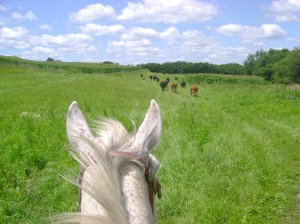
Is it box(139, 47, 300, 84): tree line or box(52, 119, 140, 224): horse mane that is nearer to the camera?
box(52, 119, 140, 224): horse mane

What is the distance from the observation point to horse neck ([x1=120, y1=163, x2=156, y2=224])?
134cm

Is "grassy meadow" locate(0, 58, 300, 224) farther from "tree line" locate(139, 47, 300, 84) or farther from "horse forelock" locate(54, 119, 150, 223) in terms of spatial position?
"tree line" locate(139, 47, 300, 84)

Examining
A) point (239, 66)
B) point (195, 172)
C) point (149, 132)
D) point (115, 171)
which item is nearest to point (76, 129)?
point (149, 132)

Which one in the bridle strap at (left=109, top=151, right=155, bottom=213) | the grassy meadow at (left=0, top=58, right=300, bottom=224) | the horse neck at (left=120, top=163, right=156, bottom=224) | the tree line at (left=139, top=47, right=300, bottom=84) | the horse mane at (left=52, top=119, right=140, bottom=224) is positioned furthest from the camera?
the tree line at (left=139, top=47, right=300, bottom=84)

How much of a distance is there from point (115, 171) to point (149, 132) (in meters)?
0.39

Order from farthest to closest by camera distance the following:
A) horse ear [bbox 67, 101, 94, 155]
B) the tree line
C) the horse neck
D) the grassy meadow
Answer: the tree line < the grassy meadow < horse ear [bbox 67, 101, 94, 155] < the horse neck

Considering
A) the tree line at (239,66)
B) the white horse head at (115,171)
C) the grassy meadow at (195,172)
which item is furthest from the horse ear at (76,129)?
the tree line at (239,66)

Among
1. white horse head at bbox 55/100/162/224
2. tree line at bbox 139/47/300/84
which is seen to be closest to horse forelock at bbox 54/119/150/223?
white horse head at bbox 55/100/162/224

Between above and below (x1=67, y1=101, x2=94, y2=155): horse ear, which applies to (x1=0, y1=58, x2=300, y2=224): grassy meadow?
below

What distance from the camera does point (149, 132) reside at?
5.79ft

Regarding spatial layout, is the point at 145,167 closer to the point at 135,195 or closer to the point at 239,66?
the point at 135,195

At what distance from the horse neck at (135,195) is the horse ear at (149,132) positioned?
153 mm

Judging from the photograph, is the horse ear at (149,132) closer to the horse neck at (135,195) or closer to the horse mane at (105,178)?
the horse mane at (105,178)

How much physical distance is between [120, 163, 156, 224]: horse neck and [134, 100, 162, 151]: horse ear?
0.50ft
